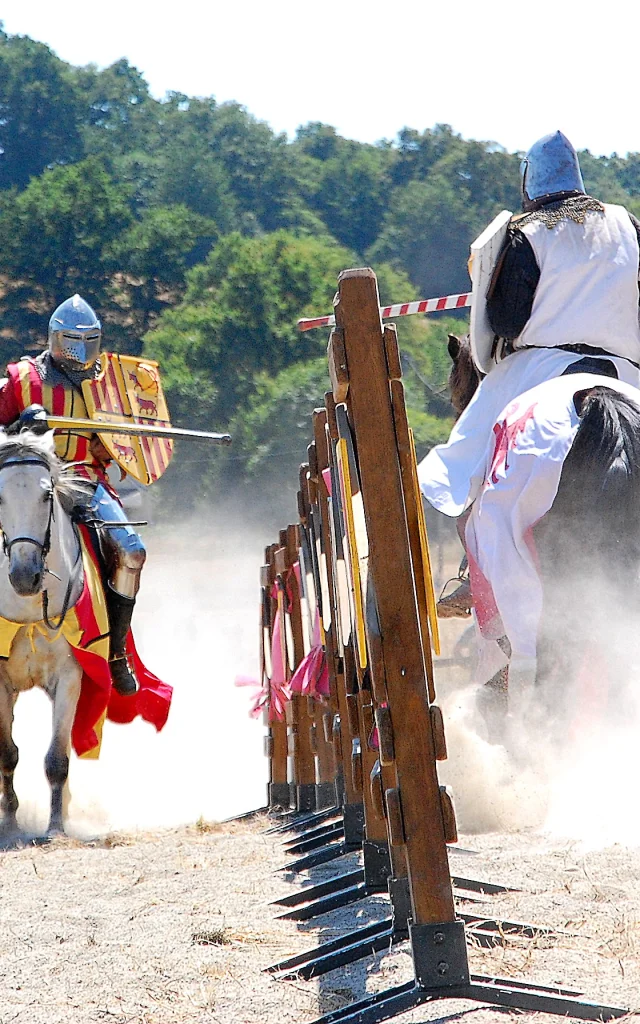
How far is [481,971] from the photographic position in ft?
10.5

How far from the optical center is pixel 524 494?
18.8ft

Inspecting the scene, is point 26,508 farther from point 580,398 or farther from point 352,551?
point 352,551

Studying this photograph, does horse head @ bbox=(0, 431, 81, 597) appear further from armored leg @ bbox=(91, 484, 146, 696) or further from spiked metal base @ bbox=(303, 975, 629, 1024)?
spiked metal base @ bbox=(303, 975, 629, 1024)

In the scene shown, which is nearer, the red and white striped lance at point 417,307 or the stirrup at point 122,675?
the red and white striped lance at point 417,307

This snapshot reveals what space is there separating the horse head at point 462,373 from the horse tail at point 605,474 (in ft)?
5.92

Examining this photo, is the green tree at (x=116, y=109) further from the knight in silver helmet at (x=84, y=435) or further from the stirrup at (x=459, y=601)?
the stirrup at (x=459, y=601)

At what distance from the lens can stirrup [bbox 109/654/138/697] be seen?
28.1 ft

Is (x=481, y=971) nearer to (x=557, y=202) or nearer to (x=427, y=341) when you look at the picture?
(x=557, y=202)

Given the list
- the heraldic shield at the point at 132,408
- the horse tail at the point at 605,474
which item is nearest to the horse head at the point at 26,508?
the heraldic shield at the point at 132,408

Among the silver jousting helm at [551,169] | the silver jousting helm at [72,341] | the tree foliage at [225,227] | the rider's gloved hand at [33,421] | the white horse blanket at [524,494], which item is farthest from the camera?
the tree foliage at [225,227]

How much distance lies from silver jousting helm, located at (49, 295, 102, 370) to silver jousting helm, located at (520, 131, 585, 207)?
9.80 feet

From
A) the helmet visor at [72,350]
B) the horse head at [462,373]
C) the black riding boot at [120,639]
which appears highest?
the helmet visor at [72,350]

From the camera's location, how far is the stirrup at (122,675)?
338 inches

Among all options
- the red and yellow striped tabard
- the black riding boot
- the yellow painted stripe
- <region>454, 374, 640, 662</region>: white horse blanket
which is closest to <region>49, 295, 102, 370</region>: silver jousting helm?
the red and yellow striped tabard
